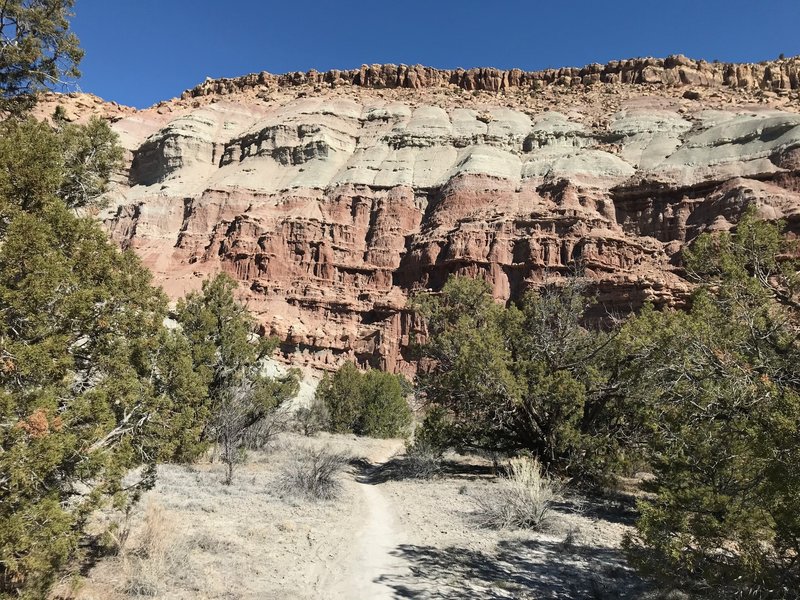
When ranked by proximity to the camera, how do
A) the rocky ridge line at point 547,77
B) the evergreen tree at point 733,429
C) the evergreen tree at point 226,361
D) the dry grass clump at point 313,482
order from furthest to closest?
the rocky ridge line at point 547,77
the evergreen tree at point 226,361
the dry grass clump at point 313,482
the evergreen tree at point 733,429

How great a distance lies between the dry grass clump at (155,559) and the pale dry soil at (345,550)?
0.02 meters

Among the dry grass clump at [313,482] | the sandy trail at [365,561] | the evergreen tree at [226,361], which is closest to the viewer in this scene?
the sandy trail at [365,561]

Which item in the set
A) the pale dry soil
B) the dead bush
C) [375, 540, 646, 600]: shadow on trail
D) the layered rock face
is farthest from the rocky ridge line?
[375, 540, 646, 600]: shadow on trail

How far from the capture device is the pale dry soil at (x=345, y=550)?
20.1 feet

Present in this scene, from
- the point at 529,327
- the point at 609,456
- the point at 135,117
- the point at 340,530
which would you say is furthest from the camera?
the point at 135,117

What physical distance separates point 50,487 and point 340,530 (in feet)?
18.2

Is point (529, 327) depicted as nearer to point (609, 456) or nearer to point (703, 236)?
point (609, 456)

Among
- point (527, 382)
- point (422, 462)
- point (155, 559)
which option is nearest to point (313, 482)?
point (422, 462)

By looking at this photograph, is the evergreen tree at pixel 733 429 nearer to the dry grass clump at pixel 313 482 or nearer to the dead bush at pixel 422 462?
the dry grass clump at pixel 313 482

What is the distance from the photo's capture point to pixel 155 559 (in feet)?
20.2

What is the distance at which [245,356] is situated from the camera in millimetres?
16172

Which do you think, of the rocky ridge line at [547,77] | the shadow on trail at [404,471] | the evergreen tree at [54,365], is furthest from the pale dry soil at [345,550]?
the rocky ridge line at [547,77]

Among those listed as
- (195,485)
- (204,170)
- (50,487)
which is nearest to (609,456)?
(195,485)

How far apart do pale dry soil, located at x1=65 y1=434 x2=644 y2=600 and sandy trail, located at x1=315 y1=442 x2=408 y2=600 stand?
0.9 inches
